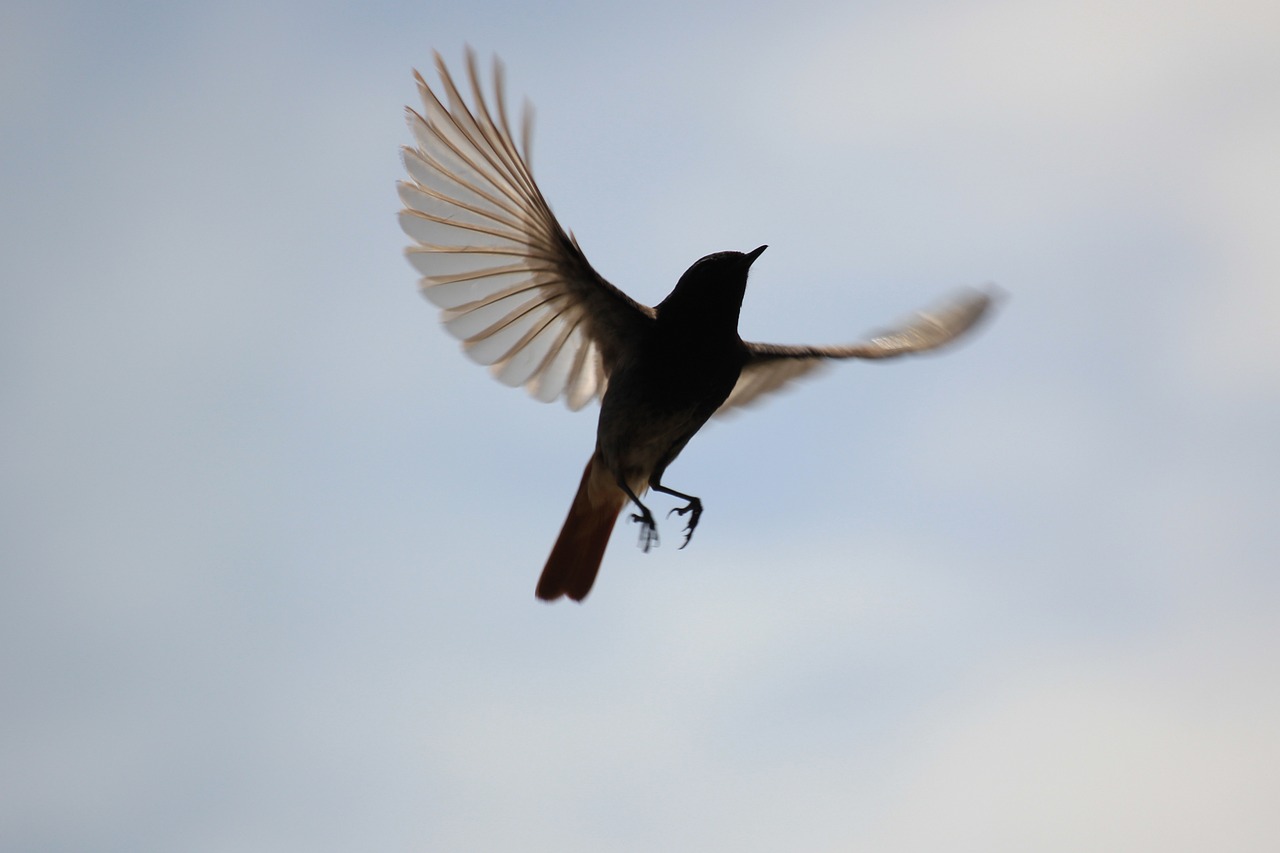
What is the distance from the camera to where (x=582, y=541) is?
6.94 m

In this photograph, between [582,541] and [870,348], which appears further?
[870,348]

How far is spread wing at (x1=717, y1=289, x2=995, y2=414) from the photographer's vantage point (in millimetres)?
7023

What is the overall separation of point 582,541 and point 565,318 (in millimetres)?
1354

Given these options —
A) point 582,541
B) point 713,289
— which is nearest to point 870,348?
point 713,289

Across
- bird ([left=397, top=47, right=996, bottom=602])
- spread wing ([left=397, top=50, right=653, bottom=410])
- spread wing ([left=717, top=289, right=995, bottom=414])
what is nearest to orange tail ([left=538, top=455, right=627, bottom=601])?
bird ([left=397, top=47, right=996, bottom=602])

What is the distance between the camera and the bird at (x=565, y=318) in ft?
18.6

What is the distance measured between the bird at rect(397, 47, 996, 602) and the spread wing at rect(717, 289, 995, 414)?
1.3 inches

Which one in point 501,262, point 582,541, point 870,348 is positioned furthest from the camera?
point 870,348

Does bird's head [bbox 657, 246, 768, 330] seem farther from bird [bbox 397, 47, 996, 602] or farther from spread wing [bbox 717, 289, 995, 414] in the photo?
spread wing [bbox 717, 289, 995, 414]

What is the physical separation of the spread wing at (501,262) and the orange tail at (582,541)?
0.54 meters

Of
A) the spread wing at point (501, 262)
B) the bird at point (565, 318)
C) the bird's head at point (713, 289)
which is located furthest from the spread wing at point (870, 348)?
the spread wing at point (501, 262)

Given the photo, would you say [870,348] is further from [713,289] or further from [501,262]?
[501,262]

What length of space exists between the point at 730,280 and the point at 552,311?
1.11m

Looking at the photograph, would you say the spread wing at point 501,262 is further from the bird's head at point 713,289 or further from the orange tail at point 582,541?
the orange tail at point 582,541
